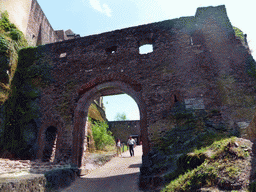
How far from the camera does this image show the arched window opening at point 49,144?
8.52 meters

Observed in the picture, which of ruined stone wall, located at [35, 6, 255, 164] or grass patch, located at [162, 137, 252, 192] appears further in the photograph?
ruined stone wall, located at [35, 6, 255, 164]

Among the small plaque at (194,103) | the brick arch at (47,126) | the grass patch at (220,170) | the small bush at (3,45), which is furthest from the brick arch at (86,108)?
the small bush at (3,45)

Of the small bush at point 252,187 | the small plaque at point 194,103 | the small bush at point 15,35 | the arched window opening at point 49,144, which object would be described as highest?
the small bush at point 15,35

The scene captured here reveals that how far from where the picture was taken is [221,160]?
366 cm

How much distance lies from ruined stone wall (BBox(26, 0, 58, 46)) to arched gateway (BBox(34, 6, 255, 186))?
6580 mm

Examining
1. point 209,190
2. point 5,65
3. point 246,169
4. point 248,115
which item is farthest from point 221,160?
point 5,65

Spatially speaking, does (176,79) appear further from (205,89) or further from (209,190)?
(209,190)

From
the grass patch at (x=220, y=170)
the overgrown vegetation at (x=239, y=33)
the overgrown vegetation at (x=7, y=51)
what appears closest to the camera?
the grass patch at (x=220, y=170)

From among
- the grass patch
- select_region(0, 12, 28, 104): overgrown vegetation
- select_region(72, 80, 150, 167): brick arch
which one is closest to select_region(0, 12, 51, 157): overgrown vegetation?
select_region(0, 12, 28, 104): overgrown vegetation

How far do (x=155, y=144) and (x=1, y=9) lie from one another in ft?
37.4

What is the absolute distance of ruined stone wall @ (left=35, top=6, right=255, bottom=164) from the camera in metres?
7.00

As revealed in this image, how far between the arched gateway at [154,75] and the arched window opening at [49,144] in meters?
0.31

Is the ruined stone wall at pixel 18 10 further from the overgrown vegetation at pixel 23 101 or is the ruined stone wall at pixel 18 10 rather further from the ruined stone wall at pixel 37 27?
the overgrown vegetation at pixel 23 101

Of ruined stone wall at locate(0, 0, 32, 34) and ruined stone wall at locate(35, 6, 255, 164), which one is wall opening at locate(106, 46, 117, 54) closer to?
ruined stone wall at locate(35, 6, 255, 164)
